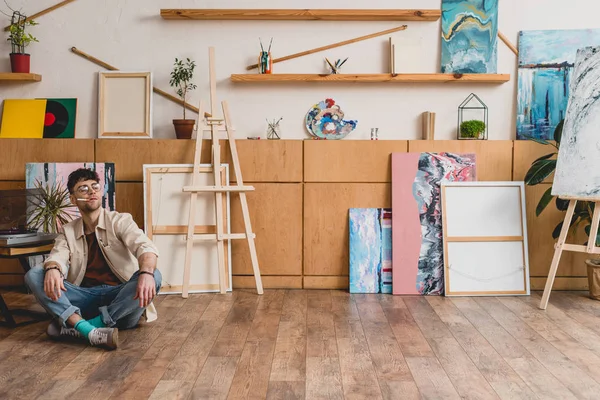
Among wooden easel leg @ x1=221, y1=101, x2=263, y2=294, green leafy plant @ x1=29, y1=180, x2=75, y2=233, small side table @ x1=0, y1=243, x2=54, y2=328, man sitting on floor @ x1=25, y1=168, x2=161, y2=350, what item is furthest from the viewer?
wooden easel leg @ x1=221, y1=101, x2=263, y2=294

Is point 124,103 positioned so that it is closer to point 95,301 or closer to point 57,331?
point 95,301

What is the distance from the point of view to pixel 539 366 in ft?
9.93

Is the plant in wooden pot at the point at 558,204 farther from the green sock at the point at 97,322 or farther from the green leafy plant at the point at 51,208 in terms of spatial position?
the green leafy plant at the point at 51,208

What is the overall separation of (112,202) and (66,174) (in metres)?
0.40

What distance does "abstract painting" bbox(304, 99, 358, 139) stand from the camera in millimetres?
5051

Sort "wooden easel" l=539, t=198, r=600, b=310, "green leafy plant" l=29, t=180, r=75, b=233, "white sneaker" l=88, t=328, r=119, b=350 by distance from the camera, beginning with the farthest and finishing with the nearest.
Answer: "green leafy plant" l=29, t=180, r=75, b=233 → "wooden easel" l=539, t=198, r=600, b=310 → "white sneaker" l=88, t=328, r=119, b=350

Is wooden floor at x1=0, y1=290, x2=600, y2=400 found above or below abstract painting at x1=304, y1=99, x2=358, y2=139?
below

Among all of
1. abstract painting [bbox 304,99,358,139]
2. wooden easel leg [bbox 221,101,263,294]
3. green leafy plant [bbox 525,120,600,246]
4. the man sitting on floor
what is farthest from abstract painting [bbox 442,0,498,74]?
the man sitting on floor

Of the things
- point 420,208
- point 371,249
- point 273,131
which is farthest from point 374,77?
point 371,249

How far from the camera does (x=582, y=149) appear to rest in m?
4.10

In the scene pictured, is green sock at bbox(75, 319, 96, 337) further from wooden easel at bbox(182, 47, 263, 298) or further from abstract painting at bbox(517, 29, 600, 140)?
abstract painting at bbox(517, 29, 600, 140)

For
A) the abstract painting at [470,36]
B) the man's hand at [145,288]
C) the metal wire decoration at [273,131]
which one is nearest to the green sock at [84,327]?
the man's hand at [145,288]

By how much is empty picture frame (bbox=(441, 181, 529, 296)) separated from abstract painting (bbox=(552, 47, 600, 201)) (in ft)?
1.71

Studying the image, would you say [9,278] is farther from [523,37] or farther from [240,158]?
[523,37]
